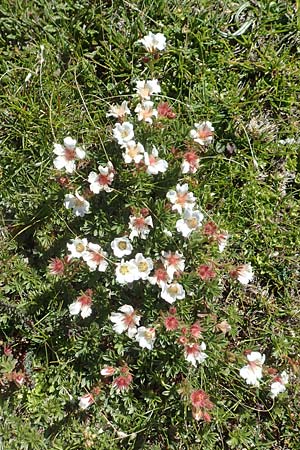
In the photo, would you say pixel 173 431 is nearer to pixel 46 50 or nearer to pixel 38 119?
pixel 38 119

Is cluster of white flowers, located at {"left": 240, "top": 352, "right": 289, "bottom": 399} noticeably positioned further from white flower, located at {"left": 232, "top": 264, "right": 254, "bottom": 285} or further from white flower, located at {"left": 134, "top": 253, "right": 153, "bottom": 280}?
white flower, located at {"left": 134, "top": 253, "right": 153, "bottom": 280}

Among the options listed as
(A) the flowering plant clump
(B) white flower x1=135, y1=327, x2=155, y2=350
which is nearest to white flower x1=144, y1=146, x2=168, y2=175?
(A) the flowering plant clump

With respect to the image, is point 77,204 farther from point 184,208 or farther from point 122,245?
point 184,208

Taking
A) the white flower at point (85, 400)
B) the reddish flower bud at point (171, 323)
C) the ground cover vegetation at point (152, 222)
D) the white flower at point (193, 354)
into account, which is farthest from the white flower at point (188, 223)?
the white flower at point (85, 400)

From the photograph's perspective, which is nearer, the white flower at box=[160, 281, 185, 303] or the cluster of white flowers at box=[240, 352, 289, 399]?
the white flower at box=[160, 281, 185, 303]

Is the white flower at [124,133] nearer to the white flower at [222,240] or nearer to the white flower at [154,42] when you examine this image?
the white flower at [154,42]

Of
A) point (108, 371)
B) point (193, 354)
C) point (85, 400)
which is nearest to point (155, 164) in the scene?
point (193, 354)

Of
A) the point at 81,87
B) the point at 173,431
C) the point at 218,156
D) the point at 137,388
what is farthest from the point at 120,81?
the point at 173,431
